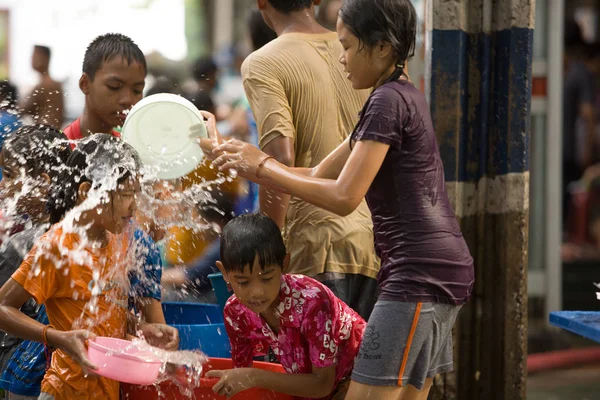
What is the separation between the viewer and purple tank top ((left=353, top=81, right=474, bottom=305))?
3.26 metres

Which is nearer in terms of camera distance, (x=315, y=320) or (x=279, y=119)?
(x=315, y=320)

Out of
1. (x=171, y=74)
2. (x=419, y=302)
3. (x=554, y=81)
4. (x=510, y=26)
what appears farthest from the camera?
(x=171, y=74)

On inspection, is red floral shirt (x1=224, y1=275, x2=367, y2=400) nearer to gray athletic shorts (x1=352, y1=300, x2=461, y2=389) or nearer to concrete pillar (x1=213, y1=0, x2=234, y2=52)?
gray athletic shorts (x1=352, y1=300, x2=461, y2=389)

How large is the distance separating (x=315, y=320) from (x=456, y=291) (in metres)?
0.54

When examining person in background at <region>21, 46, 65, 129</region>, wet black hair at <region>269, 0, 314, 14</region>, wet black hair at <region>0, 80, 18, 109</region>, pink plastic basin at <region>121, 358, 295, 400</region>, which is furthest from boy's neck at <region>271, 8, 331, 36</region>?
wet black hair at <region>0, 80, 18, 109</region>

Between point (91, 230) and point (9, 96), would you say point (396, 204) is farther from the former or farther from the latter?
point (9, 96)

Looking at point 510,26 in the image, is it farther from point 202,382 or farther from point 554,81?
point 554,81

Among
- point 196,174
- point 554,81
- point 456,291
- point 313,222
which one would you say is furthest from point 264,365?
point 554,81

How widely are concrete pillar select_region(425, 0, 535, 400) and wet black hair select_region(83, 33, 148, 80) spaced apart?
1.45m

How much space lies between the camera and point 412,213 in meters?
3.29

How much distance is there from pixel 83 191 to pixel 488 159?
6.90 feet

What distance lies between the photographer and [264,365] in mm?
3830

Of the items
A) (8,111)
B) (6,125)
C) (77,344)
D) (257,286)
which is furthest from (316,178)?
(8,111)

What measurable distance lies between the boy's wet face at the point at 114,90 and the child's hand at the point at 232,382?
1.56 meters
